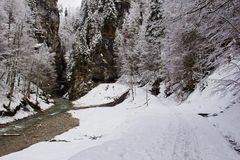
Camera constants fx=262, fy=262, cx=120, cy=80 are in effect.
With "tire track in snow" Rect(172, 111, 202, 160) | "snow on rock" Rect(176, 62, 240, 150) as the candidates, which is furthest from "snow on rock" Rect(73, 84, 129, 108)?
"tire track in snow" Rect(172, 111, 202, 160)

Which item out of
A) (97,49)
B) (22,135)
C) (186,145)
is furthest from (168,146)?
(97,49)

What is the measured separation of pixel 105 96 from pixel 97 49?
21.5 m

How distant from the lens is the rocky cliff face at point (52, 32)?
70812 mm

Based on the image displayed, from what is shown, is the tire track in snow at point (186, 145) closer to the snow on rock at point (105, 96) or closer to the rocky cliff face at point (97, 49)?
the snow on rock at point (105, 96)

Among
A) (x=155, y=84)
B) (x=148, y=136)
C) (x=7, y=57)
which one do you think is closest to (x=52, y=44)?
(x=155, y=84)

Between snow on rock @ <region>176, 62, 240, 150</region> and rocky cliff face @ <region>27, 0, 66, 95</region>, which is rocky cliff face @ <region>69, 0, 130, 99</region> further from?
snow on rock @ <region>176, 62, 240, 150</region>

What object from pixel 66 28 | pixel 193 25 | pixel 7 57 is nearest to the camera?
pixel 193 25

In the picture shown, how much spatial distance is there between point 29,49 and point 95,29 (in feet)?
116

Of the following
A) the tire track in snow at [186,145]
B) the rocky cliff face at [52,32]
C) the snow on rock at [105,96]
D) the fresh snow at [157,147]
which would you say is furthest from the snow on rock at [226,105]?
the rocky cliff face at [52,32]

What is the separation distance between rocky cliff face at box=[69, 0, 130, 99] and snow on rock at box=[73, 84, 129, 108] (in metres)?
10.2

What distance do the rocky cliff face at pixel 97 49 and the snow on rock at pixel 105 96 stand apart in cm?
1017

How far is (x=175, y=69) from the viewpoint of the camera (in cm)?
3034

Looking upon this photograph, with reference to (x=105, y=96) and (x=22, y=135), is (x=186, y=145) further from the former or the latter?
(x=105, y=96)

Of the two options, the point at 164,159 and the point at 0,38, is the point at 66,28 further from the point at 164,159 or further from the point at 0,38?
the point at 164,159
